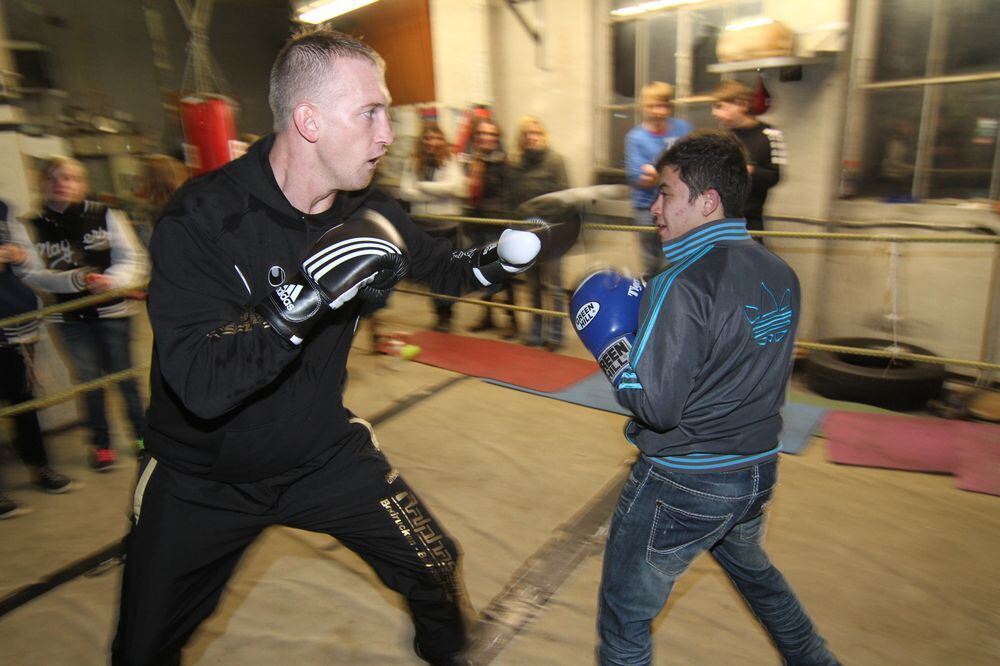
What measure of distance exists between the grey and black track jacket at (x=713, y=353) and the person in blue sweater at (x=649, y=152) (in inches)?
120

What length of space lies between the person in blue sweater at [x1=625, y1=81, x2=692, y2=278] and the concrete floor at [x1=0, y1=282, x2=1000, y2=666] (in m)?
1.48

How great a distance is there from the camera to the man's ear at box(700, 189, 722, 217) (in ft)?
5.11

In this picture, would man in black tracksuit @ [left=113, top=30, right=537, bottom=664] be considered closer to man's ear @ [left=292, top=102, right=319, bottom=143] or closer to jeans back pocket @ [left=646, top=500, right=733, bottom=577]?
man's ear @ [left=292, top=102, right=319, bottom=143]

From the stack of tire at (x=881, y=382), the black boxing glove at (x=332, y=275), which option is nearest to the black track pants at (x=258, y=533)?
the black boxing glove at (x=332, y=275)

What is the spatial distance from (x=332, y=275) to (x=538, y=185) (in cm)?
415

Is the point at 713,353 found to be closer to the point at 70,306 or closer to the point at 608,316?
the point at 608,316

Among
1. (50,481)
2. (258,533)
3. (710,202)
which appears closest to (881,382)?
(710,202)

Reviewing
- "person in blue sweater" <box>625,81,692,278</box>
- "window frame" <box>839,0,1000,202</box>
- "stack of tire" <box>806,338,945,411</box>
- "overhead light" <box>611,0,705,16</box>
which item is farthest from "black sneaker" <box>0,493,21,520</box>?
"overhead light" <box>611,0,705,16</box>

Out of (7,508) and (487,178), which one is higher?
(487,178)

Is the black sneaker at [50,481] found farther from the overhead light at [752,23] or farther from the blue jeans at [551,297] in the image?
the overhead light at [752,23]

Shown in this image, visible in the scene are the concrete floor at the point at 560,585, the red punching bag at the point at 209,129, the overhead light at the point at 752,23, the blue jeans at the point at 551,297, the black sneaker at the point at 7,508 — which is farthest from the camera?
the blue jeans at the point at 551,297

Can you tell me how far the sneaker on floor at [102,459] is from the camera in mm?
→ 3604

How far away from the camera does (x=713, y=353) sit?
1464 mm

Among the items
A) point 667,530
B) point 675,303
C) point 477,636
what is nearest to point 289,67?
point 675,303
